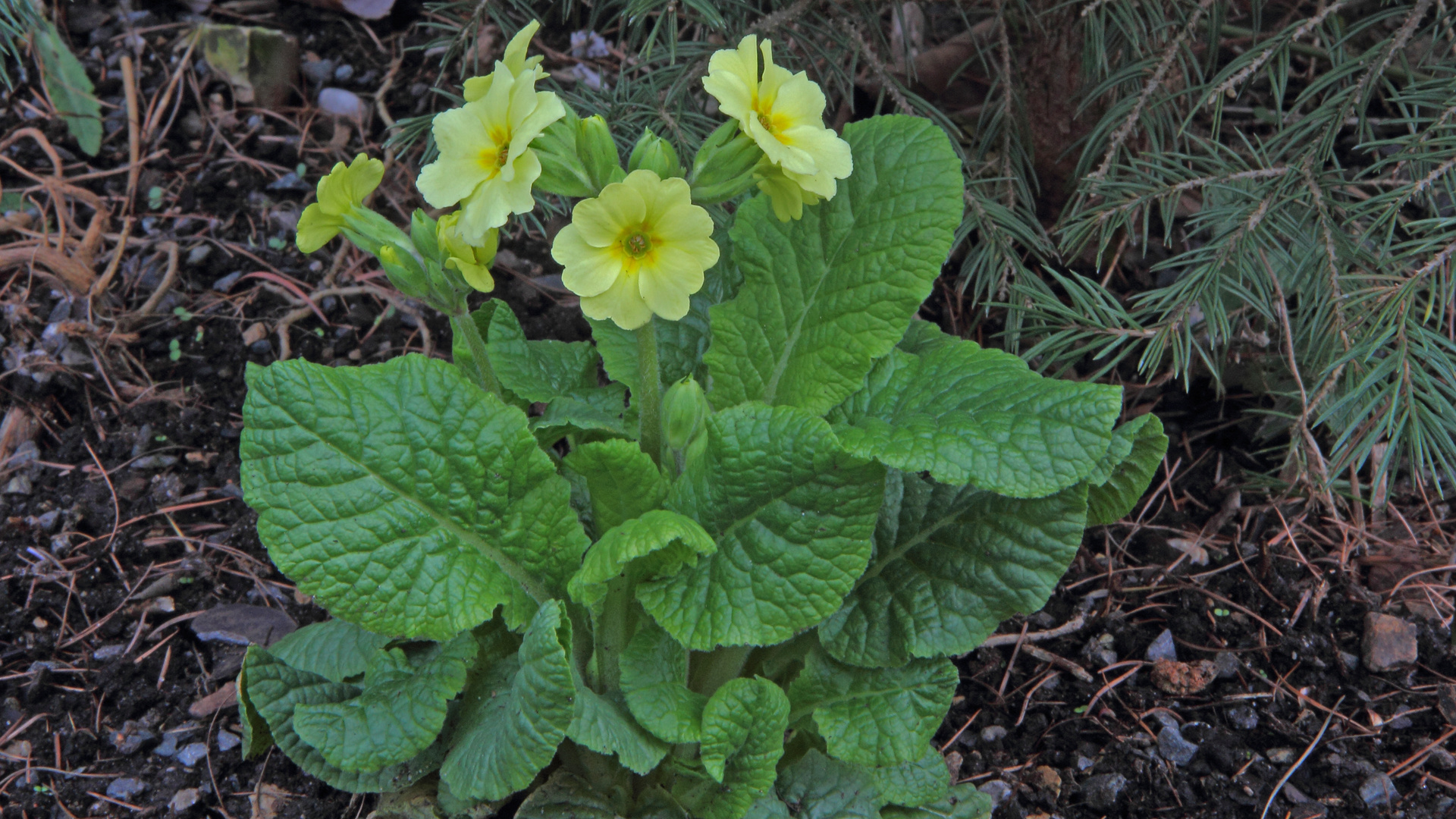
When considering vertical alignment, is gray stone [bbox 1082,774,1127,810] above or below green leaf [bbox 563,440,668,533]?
below

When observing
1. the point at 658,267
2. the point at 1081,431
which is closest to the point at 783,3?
the point at 658,267

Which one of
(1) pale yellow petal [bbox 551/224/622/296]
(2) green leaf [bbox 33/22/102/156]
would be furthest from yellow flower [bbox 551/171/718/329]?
(2) green leaf [bbox 33/22/102/156]

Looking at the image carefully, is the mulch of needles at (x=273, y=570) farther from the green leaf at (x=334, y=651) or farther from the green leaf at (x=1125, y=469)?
the green leaf at (x=1125, y=469)

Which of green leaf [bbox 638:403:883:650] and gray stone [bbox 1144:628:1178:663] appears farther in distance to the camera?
gray stone [bbox 1144:628:1178:663]

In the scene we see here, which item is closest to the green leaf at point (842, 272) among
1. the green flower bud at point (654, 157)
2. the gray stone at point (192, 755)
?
the green flower bud at point (654, 157)

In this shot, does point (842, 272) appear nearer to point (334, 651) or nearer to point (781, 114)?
point (781, 114)

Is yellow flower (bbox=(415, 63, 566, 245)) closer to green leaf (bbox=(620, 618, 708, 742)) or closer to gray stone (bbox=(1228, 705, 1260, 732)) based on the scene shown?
green leaf (bbox=(620, 618, 708, 742))
